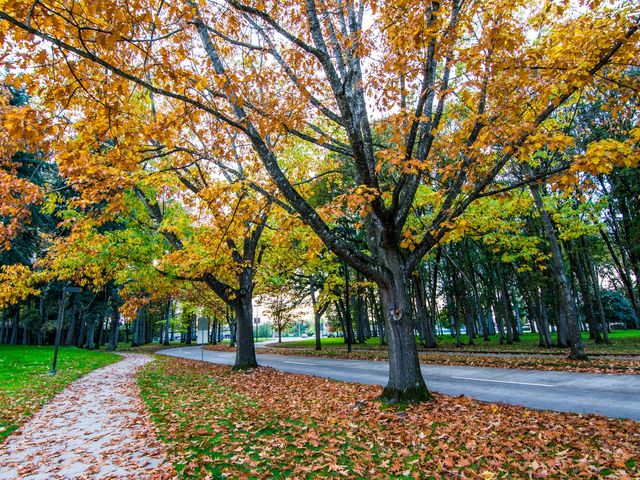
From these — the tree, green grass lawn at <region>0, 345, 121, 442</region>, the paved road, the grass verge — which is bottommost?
the paved road

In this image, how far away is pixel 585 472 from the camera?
4.03 metres

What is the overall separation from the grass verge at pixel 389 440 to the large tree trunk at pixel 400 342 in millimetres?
351

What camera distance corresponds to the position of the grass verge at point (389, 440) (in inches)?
168

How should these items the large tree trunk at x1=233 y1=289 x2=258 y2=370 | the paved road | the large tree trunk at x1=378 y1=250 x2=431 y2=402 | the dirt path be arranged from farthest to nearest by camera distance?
1. the large tree trunk at x1=233 y1=289 x2=258 y2=370
2. the paved road
3. the large tree trunk at x1=378 y1=250 x2=431 y2=402
4. the dirt path

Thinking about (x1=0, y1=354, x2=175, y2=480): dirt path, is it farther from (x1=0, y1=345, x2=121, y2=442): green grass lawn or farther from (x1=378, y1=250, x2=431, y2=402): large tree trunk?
(x1=378, y1=250, x2=431, y2=402): large tree trunk

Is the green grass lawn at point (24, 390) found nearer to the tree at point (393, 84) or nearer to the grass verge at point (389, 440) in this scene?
the grass verge at point (389, 440)

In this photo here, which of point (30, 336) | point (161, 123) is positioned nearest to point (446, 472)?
point (161, 123)

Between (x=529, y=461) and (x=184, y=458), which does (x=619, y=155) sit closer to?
(x=529, y=461)

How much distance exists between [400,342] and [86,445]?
18.4 ft

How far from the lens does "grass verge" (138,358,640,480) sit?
4277 millimetres

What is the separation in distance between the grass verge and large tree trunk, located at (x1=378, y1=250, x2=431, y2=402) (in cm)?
35

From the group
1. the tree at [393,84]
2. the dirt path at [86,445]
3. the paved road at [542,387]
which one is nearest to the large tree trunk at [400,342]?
the tree at [393,84]

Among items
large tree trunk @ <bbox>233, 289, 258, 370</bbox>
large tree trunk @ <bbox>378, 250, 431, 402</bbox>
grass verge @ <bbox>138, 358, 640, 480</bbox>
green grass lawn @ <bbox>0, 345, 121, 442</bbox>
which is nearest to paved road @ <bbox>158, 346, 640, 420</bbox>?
grass verge @ <bbox>138, 358, 640, 480</bbox>

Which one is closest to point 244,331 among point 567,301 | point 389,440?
point 389,440
